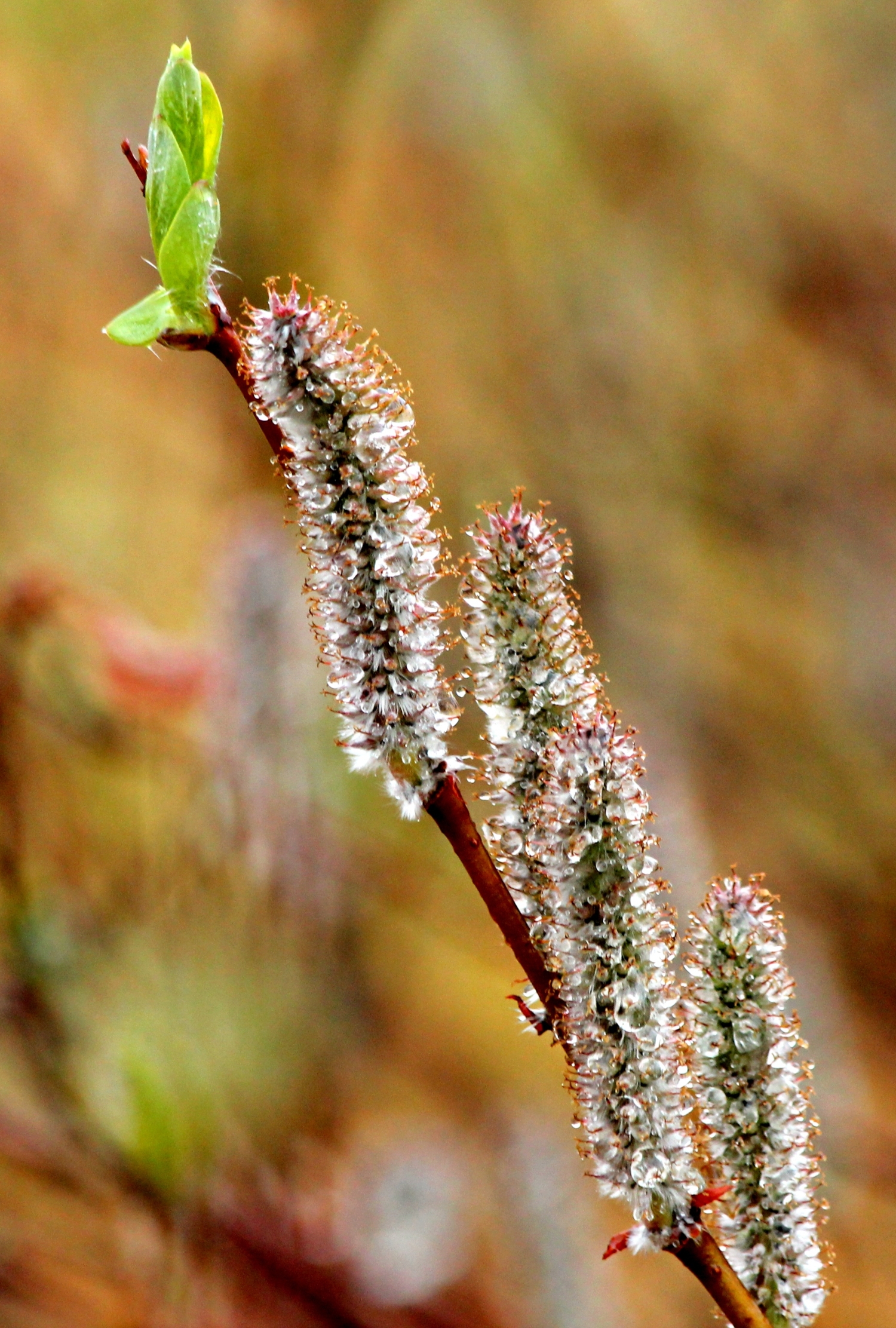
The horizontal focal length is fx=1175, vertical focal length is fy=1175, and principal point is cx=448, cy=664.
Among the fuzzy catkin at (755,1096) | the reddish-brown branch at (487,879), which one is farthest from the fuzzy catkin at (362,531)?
the fuzzy catkin at (755,1096)

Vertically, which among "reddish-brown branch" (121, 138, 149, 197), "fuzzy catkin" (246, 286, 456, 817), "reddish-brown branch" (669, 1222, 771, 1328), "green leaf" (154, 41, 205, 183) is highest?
"reddish-brown branch" (121, 138, 149, 197)

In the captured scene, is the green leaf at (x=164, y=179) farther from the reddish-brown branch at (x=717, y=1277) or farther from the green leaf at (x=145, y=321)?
the reddish-brown branch at (x=717, y=1277)

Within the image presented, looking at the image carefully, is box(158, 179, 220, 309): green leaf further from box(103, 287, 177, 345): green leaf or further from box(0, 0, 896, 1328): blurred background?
box(0, 0, 896, 1328): blurred background

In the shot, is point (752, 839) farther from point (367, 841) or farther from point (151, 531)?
point (151, 531)

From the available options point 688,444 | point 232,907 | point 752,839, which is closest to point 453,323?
point 688,444

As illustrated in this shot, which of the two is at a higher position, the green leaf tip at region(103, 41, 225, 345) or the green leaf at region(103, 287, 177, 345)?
the green leaf tip at region(103, 41, 225, 345)

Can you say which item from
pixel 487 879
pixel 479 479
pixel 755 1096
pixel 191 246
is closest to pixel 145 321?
pixel 191 246

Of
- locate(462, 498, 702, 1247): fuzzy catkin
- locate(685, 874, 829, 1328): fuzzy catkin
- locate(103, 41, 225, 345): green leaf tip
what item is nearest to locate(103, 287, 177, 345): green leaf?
locate(103, 41, 225, 345): green leaf tip
